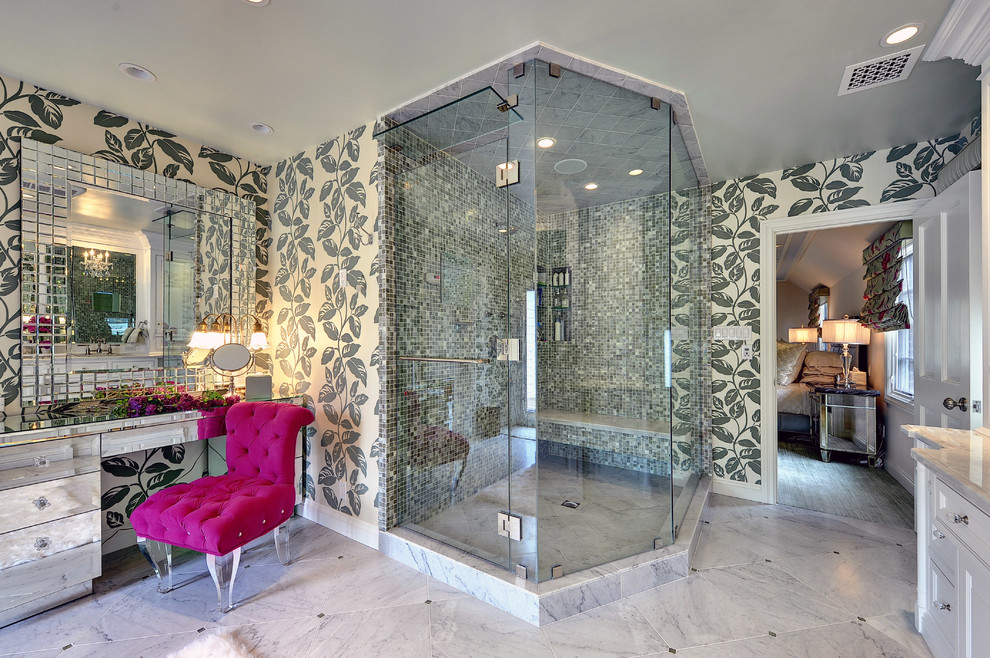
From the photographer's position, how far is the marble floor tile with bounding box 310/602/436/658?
5.59ft

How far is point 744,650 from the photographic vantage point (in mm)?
1706

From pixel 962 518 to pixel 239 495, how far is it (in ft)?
9.42

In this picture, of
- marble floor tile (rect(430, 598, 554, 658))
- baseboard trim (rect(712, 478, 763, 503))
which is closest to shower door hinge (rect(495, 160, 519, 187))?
marble floor tile (rect(430, 598, 554, 658))

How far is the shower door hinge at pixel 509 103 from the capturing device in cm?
202

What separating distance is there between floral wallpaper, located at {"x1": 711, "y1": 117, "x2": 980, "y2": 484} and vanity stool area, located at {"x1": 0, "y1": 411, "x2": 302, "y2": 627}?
12.8 ft

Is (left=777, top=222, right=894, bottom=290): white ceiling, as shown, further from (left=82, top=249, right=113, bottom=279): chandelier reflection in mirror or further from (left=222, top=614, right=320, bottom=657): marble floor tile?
(left=82, top=249, right=113, bottom=279): chandelier reflection in mirror

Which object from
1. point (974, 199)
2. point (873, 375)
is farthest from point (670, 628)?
point (873, 375)

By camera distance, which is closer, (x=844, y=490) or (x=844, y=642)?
(x=844, y=642)

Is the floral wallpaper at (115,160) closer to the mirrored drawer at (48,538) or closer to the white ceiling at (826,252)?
the mirrored drawer at (48,538)

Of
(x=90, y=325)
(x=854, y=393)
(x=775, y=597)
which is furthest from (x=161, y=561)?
(x=854, y=393)

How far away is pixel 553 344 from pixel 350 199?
156 cm

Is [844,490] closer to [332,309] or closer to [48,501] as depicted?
[332,309]

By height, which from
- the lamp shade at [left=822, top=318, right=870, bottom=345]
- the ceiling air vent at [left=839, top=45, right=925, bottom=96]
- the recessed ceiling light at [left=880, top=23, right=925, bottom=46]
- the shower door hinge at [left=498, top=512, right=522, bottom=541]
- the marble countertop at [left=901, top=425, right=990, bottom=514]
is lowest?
the shower door hinge at [left=498, top=512, right=522, bottom=541]

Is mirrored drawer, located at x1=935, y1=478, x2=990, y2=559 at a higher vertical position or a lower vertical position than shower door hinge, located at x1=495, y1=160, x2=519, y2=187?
lower
